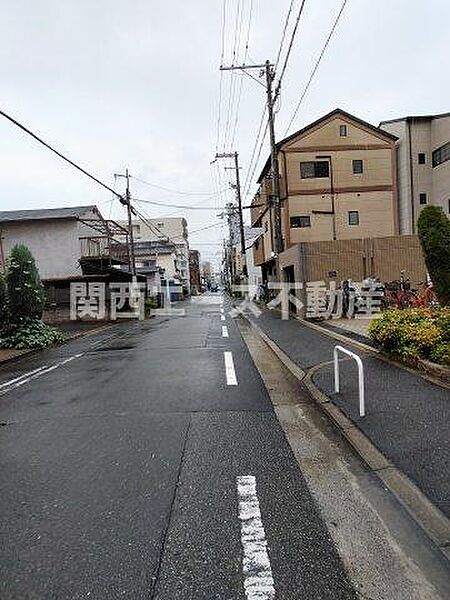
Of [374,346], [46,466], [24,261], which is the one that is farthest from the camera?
[24,261]

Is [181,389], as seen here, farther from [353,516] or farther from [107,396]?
[353,516]

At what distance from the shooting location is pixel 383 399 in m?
6.38

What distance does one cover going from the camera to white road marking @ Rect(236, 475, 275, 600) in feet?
8.72

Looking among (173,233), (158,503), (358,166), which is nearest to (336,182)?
(358,166)

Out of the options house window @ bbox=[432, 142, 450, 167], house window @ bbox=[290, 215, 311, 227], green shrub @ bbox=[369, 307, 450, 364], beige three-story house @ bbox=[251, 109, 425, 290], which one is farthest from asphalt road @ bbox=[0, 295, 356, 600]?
house window @ bbox=[432, 142, 450, 167]

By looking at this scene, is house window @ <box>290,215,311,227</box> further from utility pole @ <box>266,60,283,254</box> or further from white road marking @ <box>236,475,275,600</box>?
white road marking @ <box>236,475,275,600</box>

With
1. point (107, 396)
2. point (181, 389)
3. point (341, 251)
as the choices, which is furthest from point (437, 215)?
point (341, 251)

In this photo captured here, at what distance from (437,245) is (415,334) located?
172 centimetres

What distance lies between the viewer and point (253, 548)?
306 centimetres

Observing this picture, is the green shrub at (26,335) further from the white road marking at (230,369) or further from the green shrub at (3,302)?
the white road marking at (230,369)

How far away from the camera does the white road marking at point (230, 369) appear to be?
853 cm

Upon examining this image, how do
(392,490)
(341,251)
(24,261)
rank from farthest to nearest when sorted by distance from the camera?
(341,251) → (24,261) → (392,490)

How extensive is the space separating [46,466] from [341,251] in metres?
18.0

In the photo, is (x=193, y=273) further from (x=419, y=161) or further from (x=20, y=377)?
(x=20, y=377)
